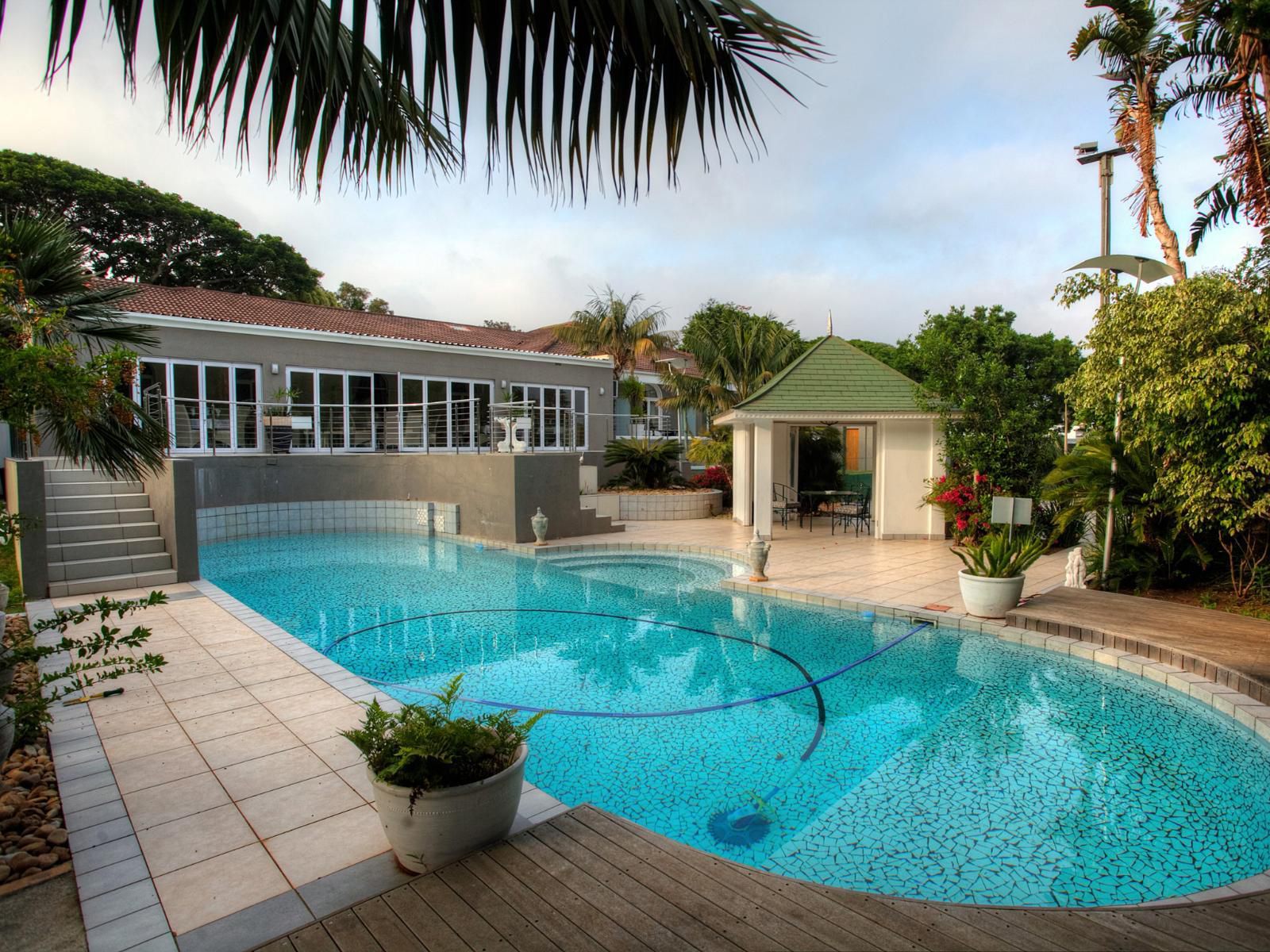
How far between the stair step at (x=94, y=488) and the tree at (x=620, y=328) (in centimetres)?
1714

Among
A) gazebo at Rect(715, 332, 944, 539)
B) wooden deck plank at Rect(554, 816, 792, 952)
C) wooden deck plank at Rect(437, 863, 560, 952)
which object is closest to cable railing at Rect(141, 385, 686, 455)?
gazebo at Rect(715, 332, 944, 539)

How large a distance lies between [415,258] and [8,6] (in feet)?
7.76

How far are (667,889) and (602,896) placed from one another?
27cm

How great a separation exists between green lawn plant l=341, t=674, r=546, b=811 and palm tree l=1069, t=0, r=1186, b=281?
14.5 meters

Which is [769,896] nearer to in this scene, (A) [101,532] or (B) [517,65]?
(B) [517,65]

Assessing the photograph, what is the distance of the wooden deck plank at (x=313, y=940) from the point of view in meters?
2.53

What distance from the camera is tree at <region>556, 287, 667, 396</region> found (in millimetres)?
26734

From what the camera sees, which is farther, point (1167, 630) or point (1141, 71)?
point (1141, 71)

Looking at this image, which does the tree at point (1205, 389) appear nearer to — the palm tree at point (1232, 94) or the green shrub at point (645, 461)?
the palm tree at point (1232, 94)

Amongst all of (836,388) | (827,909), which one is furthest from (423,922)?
(836,388)

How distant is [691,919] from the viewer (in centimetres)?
262

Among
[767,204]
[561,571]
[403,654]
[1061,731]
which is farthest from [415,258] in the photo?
[561,571]

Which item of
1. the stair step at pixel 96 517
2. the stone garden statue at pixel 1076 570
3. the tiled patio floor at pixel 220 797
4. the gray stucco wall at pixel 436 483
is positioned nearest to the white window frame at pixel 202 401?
the gray stucco wall at pixel 436 483

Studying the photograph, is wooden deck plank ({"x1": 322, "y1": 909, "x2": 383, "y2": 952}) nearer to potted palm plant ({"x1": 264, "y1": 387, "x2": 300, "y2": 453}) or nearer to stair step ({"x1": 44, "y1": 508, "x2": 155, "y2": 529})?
stair step ({"x1": 44, "y1": 508, "x2": 155, "y2": 529})
